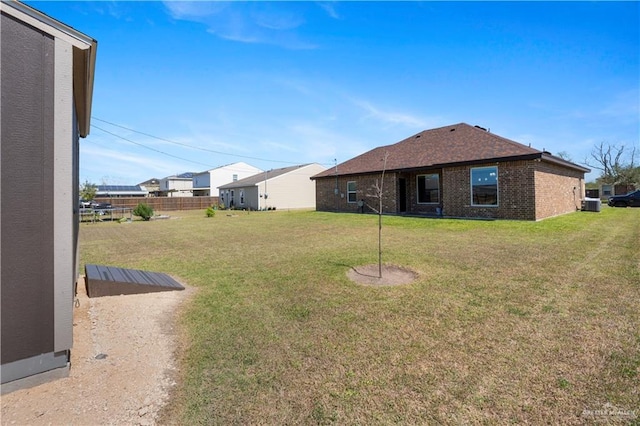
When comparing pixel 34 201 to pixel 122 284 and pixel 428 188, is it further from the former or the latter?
pixel 428 188

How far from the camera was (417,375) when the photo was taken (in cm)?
266

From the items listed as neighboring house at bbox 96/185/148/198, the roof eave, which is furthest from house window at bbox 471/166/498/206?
neighboring house at bbox 96/185/148/198

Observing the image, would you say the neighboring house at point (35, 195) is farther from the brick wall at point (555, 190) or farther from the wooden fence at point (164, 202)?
the wooden fence at point (164, 202)

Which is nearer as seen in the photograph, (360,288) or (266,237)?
(360,288)

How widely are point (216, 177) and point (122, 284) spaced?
44.7 metres

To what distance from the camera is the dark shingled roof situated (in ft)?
44.9

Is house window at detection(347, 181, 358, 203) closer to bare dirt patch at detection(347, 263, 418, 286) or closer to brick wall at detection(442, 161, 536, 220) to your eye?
brick wall at detection(442, 161, 536, 220)

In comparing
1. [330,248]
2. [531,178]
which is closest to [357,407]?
[330,248]

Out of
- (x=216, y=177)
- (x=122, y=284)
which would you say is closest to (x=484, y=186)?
(x=122, y=284)

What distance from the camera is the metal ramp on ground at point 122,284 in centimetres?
505

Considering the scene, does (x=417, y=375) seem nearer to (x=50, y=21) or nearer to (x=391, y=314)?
(x=391, y=314)

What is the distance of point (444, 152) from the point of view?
54.4ft

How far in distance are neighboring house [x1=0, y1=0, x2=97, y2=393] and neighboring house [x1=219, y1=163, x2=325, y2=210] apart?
2962 cm

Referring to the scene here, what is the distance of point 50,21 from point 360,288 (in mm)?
4882
